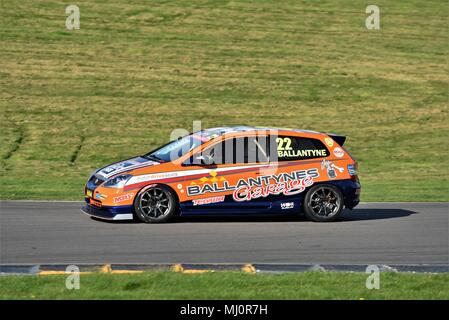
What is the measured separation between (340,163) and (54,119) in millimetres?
13818

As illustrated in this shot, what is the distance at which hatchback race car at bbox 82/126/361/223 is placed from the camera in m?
14.1

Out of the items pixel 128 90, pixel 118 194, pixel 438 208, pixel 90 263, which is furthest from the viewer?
pixel 128 90

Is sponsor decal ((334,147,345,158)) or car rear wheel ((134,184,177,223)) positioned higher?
sponsor decal ((334,147,345,158))

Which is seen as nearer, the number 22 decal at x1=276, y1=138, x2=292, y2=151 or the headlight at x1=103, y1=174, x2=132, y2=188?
the headlight at x1=103, y1=174, x2=132, y2=188

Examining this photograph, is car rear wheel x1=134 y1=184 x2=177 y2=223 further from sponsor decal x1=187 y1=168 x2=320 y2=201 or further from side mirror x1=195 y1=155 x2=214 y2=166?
side mirror x1=195 y1=155 x2=214 y2=166

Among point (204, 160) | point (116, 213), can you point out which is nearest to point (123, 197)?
point (116, 213)

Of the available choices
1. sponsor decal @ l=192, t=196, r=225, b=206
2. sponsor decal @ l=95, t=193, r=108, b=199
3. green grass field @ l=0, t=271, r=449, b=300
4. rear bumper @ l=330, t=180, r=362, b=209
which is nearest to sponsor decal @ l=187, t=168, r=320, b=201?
sponsor decal @ l=192, t=196, r=225, b=206

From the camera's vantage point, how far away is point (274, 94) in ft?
98.1

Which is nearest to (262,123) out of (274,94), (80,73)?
(274,94)

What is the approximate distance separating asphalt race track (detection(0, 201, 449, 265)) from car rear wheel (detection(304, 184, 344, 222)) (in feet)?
0.60

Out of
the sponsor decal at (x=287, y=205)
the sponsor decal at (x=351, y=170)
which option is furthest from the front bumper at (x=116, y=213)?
the sponsor decal at (x=351, y=170)

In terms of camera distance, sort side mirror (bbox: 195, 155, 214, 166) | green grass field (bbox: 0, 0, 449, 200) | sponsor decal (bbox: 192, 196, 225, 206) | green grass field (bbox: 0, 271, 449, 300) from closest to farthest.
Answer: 1. green grass field (bbox: 0, 271, 449, 300)
2. sponsor decal (bbox: 192, 196, 225, 206)
3. side mirror (bbox: 195, 155, 214, 166)
4. green grass field (bbox: 0, 0, 449, 200)
